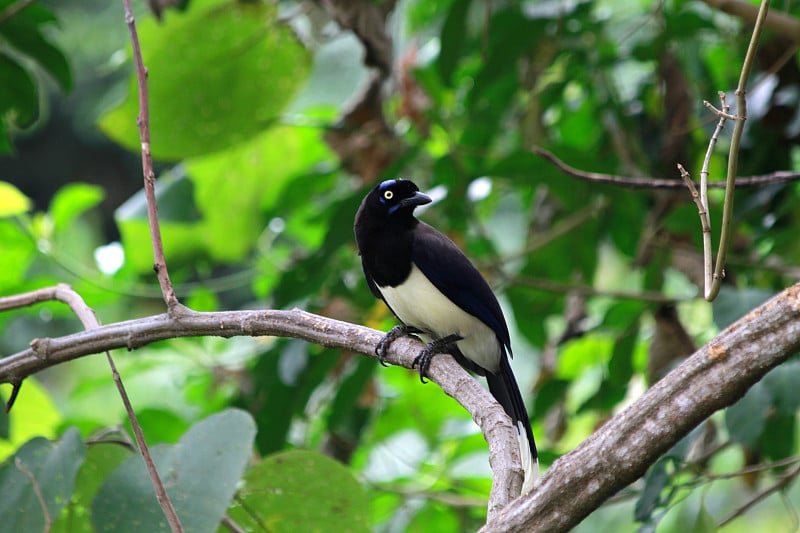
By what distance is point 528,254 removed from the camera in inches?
155

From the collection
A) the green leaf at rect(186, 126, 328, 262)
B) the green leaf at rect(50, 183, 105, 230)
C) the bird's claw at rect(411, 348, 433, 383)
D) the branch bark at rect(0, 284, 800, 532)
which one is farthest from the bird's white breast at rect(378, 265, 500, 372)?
the green leaf at rect(50, 183, 105, 230)

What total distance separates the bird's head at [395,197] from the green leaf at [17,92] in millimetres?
1158

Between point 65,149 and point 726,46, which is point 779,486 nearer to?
point 726,46

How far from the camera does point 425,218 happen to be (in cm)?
413

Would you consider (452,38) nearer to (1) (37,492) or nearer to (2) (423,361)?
(2) (423,361)

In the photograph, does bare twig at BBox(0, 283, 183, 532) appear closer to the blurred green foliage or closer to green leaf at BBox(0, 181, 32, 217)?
the blurred green foliage

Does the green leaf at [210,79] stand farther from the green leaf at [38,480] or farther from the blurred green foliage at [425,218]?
the green leaf at [38,480]

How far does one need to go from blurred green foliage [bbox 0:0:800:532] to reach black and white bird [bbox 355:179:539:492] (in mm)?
292

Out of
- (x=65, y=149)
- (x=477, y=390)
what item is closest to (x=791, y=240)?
(x=477, y=390)

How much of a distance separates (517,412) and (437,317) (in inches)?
15.3

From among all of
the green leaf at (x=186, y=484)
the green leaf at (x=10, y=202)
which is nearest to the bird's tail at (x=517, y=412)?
the green leaf at (x=186, y=484)

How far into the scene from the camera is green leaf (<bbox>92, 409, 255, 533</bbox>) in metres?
2.12

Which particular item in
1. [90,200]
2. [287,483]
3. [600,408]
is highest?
Answer: [90,200]

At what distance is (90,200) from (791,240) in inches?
114
